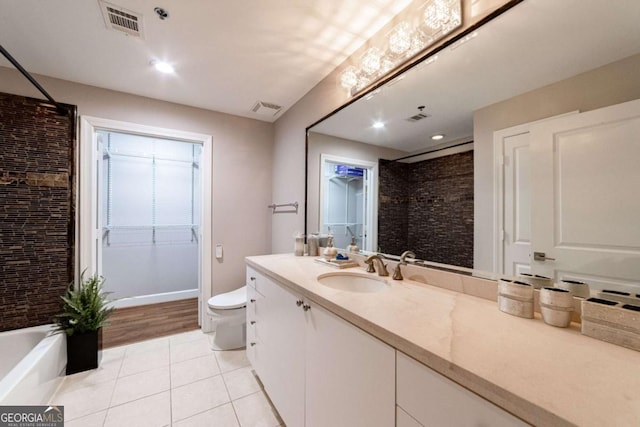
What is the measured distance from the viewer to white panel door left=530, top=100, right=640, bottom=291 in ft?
2.47

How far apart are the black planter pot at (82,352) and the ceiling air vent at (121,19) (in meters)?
2.21

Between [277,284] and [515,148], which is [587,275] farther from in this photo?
[277,284]

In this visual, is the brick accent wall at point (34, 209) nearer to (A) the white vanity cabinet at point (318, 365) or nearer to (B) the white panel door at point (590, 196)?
(A) the white vanity cabinet at point (318, 365)

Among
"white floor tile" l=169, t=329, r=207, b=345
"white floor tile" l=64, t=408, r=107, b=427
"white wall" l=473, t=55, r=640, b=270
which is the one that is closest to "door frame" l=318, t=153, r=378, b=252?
"white wall" l=473, t=55, r=640, b=270

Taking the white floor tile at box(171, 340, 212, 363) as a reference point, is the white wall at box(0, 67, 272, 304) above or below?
above

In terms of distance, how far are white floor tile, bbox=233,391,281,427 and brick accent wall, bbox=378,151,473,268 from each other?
1233mm

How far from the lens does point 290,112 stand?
2.65 m

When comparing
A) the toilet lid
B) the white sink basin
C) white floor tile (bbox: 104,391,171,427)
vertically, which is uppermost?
the white sink basin

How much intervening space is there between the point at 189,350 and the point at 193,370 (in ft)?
1.18

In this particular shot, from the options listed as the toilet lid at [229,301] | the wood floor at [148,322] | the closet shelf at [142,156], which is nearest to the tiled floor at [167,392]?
the wood floor at [148,322]

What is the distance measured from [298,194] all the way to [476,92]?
166cm

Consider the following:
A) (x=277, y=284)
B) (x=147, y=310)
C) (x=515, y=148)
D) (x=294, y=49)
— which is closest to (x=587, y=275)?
(x=515, y=148)

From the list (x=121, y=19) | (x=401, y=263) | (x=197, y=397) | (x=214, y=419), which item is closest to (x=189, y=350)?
(x=197, y=397)

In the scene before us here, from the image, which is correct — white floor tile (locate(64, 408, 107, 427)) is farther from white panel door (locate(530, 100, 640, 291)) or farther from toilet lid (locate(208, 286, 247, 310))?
white panel door (locate(530, 100, 640, 291))
